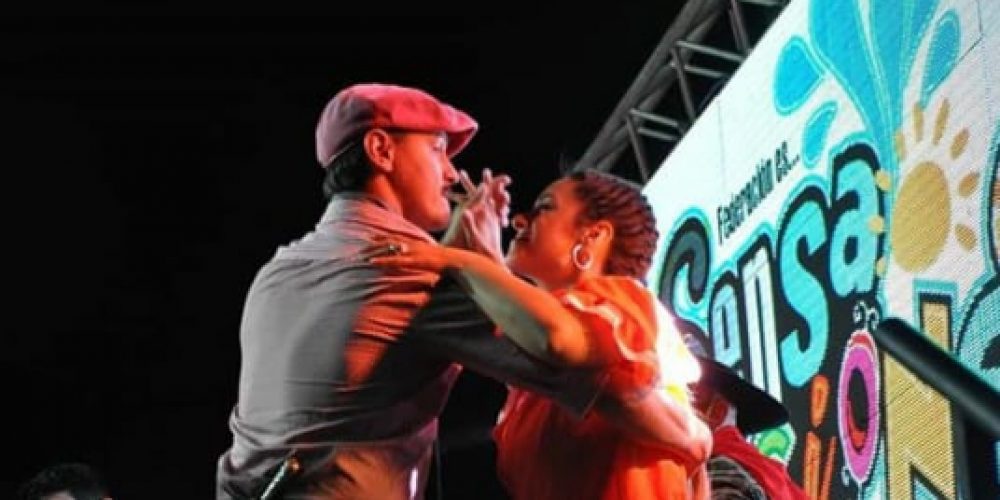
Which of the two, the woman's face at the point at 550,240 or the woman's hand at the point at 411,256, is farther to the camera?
the woman's face at the point at 550,240

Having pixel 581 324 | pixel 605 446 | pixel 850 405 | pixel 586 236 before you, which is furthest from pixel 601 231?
pixel 850 405

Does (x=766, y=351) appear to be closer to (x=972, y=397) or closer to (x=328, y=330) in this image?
(x=328, y=330)

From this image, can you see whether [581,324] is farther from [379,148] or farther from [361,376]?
[379,148]

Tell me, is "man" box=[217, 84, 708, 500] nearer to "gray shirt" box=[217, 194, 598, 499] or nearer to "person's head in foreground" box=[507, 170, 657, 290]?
"gray shirt" box=[217, 194, 598, 499]

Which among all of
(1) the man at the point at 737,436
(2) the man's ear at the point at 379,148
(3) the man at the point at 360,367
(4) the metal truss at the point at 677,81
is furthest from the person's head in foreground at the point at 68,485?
(4) the metal truss at the point at 677,81

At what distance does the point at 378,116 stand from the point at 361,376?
0.40 metres

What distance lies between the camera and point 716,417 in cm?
308

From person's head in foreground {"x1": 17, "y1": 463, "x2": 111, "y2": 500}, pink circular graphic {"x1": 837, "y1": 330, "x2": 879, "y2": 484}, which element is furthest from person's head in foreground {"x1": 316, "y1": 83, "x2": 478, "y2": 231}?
pink circular graphic {"x1": 837, "y1": 330, "x2": 879, "y2": 484}

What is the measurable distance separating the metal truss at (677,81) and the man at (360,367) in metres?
3.33

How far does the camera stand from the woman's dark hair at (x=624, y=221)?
2.71 meters

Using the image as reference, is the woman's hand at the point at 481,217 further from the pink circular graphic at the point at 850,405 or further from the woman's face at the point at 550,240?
the pink circular graphic at the point at 850,405

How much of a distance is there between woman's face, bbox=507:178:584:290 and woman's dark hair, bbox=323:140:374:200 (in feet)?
1.26

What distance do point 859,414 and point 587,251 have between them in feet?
5.91

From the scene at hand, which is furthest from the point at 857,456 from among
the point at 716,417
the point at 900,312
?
the point at 716,417
